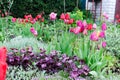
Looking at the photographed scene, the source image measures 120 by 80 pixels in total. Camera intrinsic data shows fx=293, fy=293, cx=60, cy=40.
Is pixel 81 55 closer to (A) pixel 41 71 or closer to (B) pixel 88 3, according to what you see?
(A) pixel 41 71

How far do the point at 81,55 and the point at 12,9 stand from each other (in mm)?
8590

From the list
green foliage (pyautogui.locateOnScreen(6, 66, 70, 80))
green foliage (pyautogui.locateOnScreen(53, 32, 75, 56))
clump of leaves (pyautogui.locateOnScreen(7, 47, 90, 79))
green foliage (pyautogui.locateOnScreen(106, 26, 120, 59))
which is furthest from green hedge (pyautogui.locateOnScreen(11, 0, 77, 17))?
green foliage (pyautogui.locateOnScreen(6, 66, 70, 80))

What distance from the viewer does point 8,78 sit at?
3.02 m

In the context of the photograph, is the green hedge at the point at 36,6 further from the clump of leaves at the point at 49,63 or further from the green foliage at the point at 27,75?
the green foliage at the point at 27,75

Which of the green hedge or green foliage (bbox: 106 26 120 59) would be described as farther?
the green hedge

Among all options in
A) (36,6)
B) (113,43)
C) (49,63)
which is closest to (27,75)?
(49,63)

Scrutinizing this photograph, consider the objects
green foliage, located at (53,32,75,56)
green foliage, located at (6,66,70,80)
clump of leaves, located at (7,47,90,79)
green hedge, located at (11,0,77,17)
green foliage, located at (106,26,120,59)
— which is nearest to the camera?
green foliage, located at (6,66,70,80)

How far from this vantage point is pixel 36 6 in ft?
40.0

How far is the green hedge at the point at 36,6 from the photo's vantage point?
12.0m

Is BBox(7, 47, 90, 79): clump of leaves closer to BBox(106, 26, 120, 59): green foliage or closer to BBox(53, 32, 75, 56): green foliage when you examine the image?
BBox(53, 32, 75, 56): green foliage

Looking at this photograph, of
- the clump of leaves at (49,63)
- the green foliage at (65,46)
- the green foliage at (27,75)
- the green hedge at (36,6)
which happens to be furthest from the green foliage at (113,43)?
the green hedge at (36,6)

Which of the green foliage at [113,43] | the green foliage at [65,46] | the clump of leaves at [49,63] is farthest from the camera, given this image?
the green foliage at [113,43]

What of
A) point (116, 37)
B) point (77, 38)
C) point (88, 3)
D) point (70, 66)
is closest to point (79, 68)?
Result: point (70, 66)

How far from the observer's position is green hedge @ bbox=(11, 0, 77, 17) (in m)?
12.0
